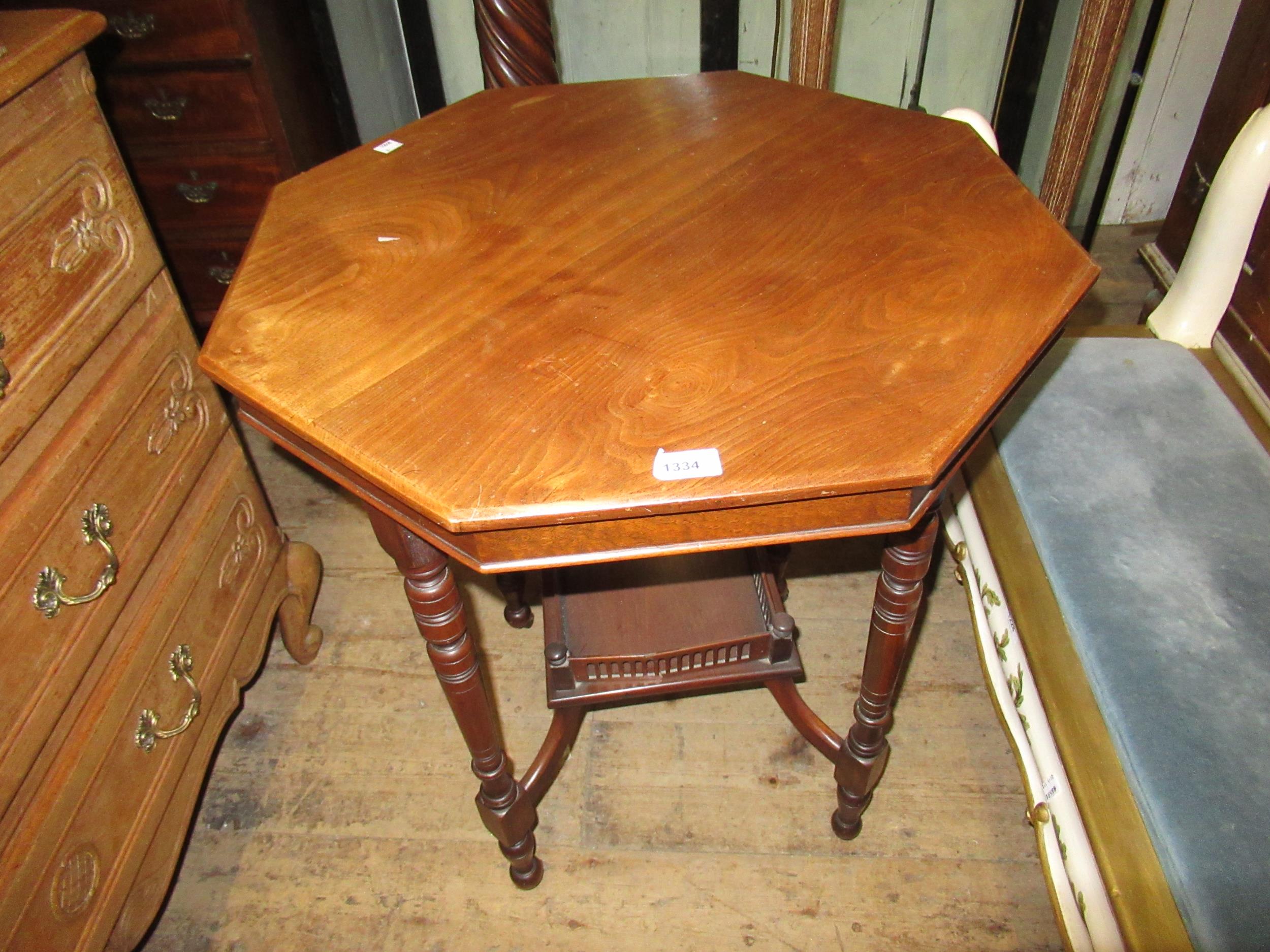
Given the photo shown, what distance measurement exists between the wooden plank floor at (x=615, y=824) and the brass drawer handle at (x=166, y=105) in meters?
1.16

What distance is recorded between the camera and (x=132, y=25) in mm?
1751

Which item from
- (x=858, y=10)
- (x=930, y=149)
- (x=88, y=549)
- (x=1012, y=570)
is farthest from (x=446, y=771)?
(x=858, y=10)

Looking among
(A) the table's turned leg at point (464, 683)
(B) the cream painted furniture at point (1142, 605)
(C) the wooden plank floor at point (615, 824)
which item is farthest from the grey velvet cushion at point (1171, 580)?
(A) the table's turned leg at point (464, 683)

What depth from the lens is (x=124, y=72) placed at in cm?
182

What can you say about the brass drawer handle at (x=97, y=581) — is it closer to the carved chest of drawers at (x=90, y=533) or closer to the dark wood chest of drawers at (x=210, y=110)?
the carved chest of drawers at (x=90, y=533)

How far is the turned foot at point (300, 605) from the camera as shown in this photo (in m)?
1.66

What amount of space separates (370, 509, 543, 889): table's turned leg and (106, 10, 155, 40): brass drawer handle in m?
1.31

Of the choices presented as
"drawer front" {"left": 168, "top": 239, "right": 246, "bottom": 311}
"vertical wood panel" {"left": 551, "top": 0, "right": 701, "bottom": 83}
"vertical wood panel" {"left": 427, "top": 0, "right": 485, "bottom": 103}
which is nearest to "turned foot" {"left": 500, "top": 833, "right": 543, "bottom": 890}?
Result: "drawer front" {"left": 168, "top": 239, "right": 246, "bottom": 311}

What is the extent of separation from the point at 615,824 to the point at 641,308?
0.90 metres

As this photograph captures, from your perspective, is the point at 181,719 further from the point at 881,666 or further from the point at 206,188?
the point at 206,188

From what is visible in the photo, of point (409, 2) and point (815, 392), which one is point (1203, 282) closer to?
point (815, 392)

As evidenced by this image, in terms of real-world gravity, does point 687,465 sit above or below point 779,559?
above

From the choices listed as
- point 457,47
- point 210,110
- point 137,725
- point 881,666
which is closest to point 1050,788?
point 881,666

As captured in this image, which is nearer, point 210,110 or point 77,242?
point 77,242
